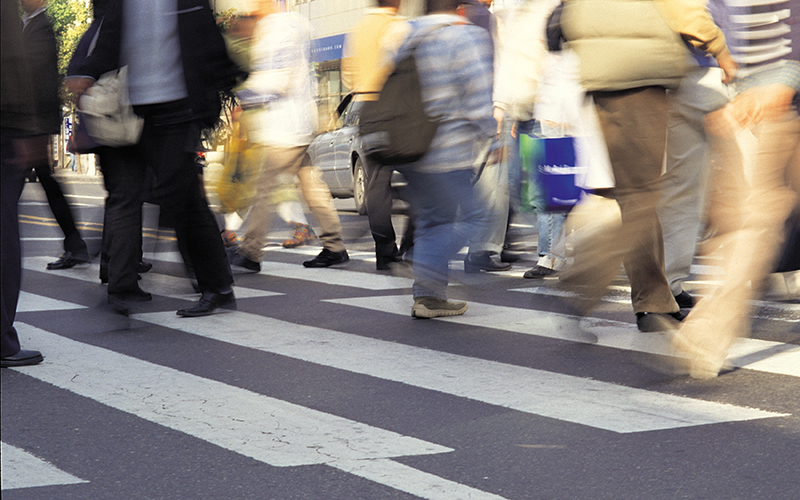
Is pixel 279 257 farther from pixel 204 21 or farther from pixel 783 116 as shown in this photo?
pixel 783 116

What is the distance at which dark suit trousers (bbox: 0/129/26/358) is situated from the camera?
15.5 ft

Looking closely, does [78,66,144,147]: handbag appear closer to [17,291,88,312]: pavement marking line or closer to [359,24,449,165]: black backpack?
[17,291,88,312]: pavement marking line

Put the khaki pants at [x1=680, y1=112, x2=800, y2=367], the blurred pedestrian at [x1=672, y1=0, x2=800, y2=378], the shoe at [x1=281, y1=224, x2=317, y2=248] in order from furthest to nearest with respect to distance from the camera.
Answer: the shoe at [x1=281, y1=224, x2=317, y2=248] → the khaki pants at [x1=680, y1=112, x2=800, y2=367] → the blurred pedestrian at [x1=672, y1=0, x2=800, y2=378]

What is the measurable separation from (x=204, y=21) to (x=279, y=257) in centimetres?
439

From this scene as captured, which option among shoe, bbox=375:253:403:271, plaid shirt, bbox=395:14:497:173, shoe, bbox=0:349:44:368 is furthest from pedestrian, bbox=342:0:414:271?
shoe, bbox=0:349:44:368

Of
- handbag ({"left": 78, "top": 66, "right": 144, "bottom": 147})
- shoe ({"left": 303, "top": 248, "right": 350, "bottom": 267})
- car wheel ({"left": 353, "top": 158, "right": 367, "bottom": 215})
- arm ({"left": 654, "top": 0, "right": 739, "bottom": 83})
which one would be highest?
arm ({"left": 654, "top": 0, "right": 739, "bottom": 83})

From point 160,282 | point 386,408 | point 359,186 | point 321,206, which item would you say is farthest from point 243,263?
point 359,186

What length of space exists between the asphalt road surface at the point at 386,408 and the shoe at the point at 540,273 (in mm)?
1479

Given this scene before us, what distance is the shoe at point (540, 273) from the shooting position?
818cm

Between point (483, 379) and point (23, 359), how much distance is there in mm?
2015

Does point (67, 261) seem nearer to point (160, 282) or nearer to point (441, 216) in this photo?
point (160, 282)

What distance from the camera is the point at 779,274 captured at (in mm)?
6719

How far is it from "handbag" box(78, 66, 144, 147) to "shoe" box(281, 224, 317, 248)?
15.9ft

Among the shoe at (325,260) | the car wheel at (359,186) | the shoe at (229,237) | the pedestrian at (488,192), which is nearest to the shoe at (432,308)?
the pedestrian at (488,192)
